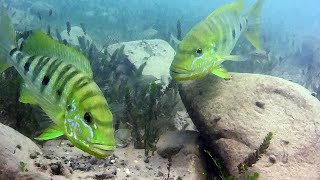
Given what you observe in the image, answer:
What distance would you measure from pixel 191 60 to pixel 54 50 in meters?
2.17

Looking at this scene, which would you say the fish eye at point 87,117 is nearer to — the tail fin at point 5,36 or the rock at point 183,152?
the tail fin at point 5,36

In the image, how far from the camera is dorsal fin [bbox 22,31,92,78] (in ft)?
10.4

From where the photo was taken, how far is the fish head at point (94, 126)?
282 centimetres

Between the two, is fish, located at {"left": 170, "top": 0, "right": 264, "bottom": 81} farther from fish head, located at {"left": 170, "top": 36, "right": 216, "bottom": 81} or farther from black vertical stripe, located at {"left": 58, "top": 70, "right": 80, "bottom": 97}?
black vertical stripe, located at {"left": 58, "top": 70, "right": 80, "bottom": 97}

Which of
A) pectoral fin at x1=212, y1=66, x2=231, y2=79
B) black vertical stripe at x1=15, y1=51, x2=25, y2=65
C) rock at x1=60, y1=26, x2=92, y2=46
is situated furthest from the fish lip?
rock at x1=60, y1=26, x2=92, y2=46

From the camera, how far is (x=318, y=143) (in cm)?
525

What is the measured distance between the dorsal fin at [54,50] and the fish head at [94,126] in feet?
1.23

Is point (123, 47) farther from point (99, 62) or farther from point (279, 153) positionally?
point (279, 153)

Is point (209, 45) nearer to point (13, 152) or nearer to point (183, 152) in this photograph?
point (183, 152)

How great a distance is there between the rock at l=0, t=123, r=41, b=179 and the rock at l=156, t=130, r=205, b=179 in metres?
2.03

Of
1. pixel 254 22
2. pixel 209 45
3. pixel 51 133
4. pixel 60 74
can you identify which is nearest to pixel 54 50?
pixel 60 74

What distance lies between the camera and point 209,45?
5059mm

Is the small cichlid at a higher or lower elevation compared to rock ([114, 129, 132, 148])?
higher

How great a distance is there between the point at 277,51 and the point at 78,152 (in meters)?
17.1
